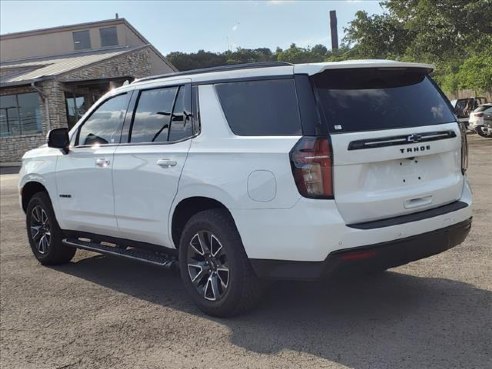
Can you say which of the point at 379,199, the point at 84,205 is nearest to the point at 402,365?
the point at 379,199

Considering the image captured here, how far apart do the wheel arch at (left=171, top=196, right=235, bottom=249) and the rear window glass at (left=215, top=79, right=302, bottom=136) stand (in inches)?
23.1

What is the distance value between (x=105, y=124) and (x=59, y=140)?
0.62 meters

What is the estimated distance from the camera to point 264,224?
3.99 metres

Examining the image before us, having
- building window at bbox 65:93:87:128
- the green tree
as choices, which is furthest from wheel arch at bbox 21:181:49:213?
the green tree

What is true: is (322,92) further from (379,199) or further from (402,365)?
(402,365)

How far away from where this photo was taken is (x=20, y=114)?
96.0 ft

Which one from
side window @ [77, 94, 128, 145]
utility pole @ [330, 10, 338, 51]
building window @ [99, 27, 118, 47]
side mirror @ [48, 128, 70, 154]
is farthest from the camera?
utility pole @ [330, 10, 338, 51]

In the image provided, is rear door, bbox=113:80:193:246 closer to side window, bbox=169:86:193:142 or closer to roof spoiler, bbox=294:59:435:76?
side window, bbox=169:86:193:142

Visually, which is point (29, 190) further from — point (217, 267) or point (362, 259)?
point (362, 259)

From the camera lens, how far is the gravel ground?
3750 mm

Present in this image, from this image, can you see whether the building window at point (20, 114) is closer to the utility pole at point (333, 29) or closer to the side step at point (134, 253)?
the side step at point (134, 253)

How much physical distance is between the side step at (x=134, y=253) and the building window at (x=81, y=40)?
38.2 m

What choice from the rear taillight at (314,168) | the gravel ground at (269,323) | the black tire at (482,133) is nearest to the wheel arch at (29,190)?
the gravel ground at (269,323)

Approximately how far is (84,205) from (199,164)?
1811 mm
